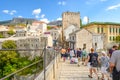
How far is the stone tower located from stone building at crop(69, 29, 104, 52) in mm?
9921

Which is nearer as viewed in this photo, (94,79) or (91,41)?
(94,79)

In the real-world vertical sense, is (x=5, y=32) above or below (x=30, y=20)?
below

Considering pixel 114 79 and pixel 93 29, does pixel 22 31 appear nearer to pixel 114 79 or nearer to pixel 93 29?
pixel 93 29

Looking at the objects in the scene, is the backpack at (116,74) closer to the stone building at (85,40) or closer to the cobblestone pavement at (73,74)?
the cobblestone pavement at (73,74)

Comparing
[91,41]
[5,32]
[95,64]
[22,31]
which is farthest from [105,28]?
[95,64]

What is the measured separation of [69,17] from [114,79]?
82.9 meters

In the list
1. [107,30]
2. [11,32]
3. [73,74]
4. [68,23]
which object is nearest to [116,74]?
[73,74]

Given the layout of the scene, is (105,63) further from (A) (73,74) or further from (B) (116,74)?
(B) (116,74)

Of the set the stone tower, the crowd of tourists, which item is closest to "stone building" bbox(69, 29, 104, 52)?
the stone tower

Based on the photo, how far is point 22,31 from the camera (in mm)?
106688

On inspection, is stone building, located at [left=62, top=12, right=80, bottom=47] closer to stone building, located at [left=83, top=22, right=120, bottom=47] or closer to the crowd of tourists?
stone building, located at [left=83, top=22, right=120, bottom=47]

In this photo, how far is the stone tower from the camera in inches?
3511

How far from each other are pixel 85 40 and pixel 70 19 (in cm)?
1371

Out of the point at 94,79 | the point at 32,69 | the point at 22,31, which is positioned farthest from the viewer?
the point at 22,31
